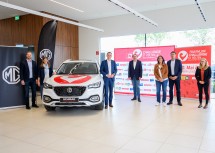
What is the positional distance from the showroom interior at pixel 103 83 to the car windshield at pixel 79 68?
45mm

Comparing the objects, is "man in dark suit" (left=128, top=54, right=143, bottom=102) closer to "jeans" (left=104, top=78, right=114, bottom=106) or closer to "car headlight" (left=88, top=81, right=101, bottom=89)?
"jeans" (left=104, top=78, right=114, bottom=106)

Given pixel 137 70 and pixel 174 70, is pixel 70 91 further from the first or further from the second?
pixel 174 70

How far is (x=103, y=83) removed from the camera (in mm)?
5430

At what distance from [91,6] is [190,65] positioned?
4.33 m

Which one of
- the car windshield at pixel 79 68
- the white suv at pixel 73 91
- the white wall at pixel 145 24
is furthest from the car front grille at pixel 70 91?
the white wall at pixel 145 24

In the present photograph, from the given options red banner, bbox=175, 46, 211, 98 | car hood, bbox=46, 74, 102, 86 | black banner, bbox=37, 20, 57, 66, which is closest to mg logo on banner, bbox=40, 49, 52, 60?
black banner, bbox=37, 20, 57, 66

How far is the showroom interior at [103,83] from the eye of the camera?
127 inches

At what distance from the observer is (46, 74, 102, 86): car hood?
15.4 ft

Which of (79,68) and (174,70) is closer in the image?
(79,68)

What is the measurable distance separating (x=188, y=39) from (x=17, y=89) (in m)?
6.50

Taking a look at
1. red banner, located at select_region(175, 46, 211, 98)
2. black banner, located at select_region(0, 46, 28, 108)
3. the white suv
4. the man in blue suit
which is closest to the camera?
the white suv

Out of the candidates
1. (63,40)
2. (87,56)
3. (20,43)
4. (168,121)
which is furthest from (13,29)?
(168,121)

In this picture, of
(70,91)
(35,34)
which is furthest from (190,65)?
(35,34)

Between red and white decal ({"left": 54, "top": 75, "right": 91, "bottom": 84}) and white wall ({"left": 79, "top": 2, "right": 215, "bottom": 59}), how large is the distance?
4786 mm
